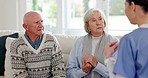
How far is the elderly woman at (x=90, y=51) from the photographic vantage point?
226 cm

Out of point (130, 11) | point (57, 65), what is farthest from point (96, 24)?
point (130, 11)

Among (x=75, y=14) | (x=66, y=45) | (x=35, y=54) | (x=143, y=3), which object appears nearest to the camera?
(x=143, y=3)

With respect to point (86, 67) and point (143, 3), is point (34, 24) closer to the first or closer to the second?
point (86, 67)

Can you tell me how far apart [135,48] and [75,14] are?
109 inches

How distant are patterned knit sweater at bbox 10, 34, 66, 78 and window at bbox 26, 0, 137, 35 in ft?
4.65

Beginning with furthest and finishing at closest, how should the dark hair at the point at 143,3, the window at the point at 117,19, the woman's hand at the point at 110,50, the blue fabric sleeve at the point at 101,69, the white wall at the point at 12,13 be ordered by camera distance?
the white wall at the point at 12,13, the window at the point at 117,19, the blue fabric sleeve at the point at 101,69, the woman's hand at the point at 110,50, the dark hair at the point at 143,3

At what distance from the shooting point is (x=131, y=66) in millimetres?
1091

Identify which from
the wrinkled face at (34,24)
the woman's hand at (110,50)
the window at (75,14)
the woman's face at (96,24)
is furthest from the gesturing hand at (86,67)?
the window at (75,14)

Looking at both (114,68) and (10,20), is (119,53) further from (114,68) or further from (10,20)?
(10,20)

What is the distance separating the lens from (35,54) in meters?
2.32

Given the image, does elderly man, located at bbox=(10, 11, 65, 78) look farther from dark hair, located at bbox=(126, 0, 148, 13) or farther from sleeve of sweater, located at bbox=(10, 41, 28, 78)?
dark hair, located at bbox=(126, 0, 148, 13)

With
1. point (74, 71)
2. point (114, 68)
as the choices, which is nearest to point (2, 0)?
point (74, 71)

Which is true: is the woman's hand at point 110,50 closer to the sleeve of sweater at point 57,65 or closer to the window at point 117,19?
the sleeve of sweater at point 57,65

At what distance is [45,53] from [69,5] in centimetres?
162
